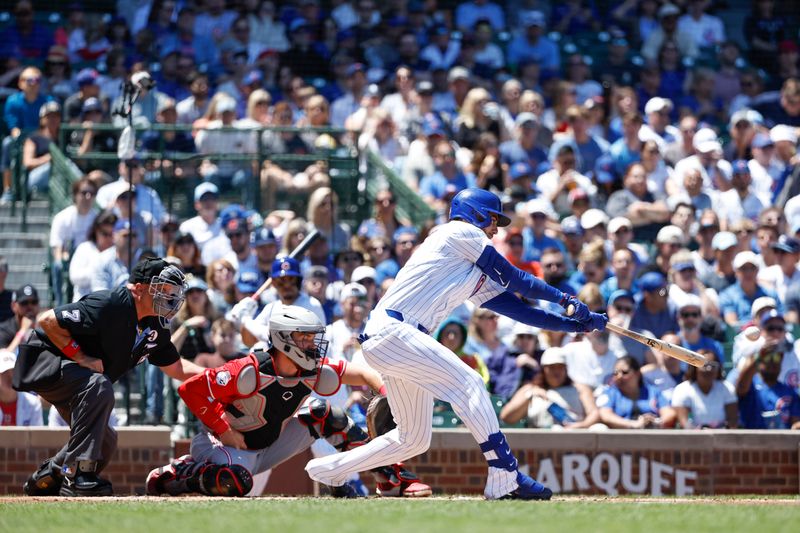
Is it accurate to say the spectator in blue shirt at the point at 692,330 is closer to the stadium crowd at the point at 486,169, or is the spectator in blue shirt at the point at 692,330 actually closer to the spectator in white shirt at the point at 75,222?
the stadium crowd at the point at 486,169

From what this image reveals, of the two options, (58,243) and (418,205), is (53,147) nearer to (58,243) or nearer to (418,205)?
(58,243)

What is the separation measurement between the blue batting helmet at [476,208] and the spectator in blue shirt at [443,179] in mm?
5852

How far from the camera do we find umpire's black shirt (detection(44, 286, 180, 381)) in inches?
319

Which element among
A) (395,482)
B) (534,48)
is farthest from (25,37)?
(395,482)

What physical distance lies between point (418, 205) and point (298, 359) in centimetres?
560

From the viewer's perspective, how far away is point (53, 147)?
13.3 m

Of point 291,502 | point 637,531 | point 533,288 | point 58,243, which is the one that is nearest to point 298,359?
point 291,502

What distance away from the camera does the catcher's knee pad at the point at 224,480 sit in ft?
26.4

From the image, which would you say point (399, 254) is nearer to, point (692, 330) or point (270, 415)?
point (692, 330)

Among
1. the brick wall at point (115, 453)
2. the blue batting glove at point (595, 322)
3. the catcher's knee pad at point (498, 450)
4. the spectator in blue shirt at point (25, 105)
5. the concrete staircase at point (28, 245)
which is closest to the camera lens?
the catcher's knee pad at point (498, 450)

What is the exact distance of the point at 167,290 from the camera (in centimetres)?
822

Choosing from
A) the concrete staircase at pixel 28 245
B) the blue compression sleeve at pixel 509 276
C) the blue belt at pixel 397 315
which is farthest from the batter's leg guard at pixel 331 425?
the concrete staircase at pixel 28 245

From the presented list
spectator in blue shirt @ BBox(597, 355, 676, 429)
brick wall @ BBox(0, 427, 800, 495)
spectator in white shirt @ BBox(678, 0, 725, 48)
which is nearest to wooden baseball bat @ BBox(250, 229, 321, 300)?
brick wall @ BBox(0, 427, 800, 495)

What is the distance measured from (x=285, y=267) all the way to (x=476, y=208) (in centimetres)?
291
